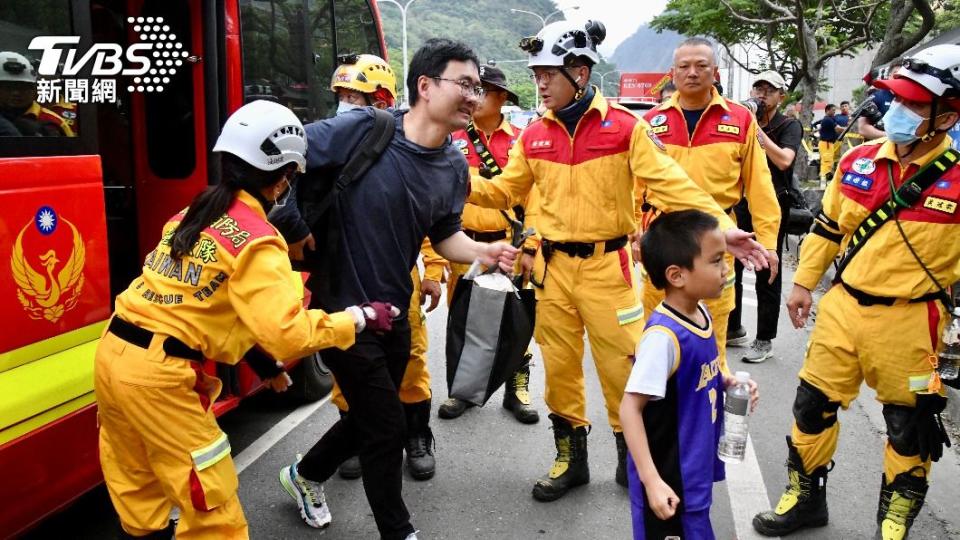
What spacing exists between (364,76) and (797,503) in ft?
10.6

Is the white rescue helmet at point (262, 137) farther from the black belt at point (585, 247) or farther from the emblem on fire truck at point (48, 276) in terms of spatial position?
the black belt at point (585, 247)

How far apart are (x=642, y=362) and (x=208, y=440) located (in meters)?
1.37

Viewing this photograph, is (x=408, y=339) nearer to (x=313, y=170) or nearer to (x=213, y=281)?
(x=313, y=170)

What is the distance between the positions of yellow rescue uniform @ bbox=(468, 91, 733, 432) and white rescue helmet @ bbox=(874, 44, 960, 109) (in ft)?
2.81

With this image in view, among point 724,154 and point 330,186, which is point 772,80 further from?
point 330,186

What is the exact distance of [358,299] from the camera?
315 cm

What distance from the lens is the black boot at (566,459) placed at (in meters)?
3.92

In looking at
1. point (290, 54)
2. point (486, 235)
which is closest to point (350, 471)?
point (486, 235)

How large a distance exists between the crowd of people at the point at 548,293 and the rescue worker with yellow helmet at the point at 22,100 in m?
0.73

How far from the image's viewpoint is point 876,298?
320cm

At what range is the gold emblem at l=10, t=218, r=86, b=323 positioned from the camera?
2705mm

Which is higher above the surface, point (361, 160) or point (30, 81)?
point (30, 81)

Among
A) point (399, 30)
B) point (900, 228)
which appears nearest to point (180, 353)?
point (900, 228)

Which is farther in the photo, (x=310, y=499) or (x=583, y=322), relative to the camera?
(x=583, y=322)
